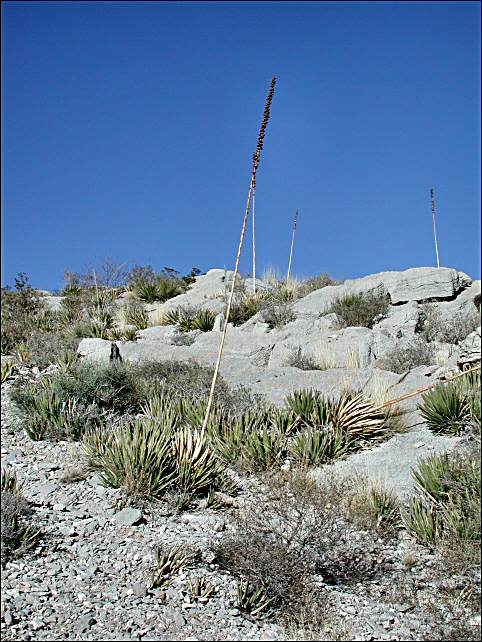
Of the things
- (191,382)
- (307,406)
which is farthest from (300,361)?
(307,406)

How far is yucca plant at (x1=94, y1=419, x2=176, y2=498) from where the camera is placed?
848 cm

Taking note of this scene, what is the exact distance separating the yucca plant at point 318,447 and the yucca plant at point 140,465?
71.1 inches

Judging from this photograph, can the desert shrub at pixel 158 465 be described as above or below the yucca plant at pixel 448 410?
below

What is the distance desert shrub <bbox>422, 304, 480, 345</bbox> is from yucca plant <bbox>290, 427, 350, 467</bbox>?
7.09 meters

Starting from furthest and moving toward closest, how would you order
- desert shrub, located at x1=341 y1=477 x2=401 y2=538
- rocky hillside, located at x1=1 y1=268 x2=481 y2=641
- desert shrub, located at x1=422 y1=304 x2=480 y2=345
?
desert shrub, located at x1=422 y1=304 x2=480 y2=345 → desert shrub, located at x1=341 y1=477 x2=401 y2=538 → rocky hillside, located at x1=1 y1=268 x2=481 y2=641

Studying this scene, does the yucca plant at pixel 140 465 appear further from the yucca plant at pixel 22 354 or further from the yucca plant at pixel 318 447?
the yucca plant at pixel 22 354

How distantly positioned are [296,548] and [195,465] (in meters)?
2.22

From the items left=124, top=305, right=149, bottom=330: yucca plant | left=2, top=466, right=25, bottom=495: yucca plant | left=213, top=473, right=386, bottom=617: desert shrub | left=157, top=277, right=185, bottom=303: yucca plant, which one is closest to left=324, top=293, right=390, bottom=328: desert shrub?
left=124, top=305, right=149, bottom=330: yucca plant

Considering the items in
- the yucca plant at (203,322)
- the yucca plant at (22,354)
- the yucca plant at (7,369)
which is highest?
the yucca plant at (203,322)

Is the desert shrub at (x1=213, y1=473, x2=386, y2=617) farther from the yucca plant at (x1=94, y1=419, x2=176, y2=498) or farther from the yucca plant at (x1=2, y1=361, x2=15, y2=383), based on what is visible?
the yucca plant at (x1=2, y1=361, x2=15, y2=383)

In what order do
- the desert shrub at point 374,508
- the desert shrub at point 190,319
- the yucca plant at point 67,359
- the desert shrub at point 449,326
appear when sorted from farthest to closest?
the desert shrub at point 190,319 → the desert shrub at point 449,326 → the yucca plant at point 67,359 → the desert shrub at point 374,508

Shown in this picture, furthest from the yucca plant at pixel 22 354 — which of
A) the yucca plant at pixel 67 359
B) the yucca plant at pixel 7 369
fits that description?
the yucca plant at pixel 67 359

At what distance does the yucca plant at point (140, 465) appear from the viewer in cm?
848

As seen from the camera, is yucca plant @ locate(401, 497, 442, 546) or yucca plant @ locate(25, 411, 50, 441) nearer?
yucca plant @ locate(401, 497, 442, 546)
